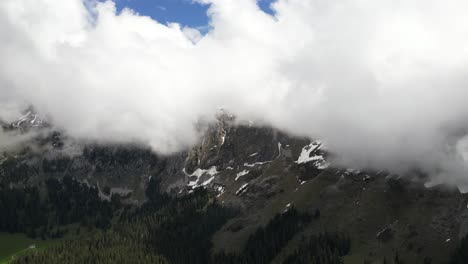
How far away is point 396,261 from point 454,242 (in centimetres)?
2460

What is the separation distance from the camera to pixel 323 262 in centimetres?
19988

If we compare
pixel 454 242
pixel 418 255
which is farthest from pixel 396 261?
pixel 454 242

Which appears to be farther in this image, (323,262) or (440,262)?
(323,262)

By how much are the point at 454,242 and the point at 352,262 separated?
39900 mm

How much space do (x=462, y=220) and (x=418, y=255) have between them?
2497 cm

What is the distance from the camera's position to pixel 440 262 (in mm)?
184875

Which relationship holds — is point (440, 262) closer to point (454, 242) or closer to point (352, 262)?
point (454, 242)

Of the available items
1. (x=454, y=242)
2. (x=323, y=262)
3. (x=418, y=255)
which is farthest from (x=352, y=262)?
(x=454, y=242)

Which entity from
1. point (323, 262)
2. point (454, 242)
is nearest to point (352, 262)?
point (323, 262)

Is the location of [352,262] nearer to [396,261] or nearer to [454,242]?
[396,261]

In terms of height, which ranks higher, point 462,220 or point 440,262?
point 462,220

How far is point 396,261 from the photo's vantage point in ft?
619

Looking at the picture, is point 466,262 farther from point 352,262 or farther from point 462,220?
point 352,262

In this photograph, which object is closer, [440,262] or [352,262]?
[440,262]
